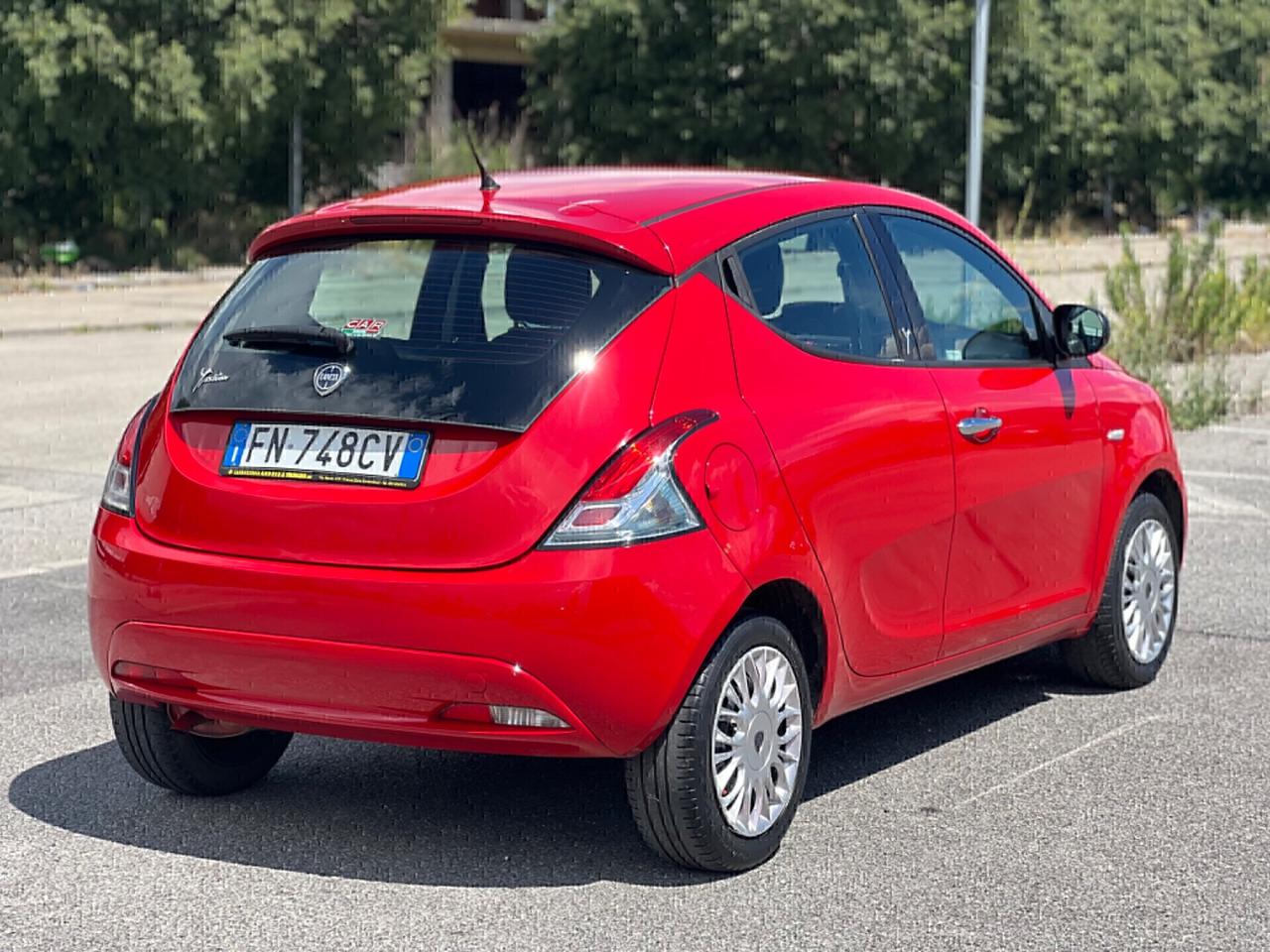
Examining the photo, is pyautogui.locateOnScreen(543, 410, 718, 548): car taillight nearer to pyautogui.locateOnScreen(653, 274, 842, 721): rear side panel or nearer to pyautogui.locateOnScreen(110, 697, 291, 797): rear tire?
pyautogui.locateOnScreen(653, 274, 842, 721): rear side panel

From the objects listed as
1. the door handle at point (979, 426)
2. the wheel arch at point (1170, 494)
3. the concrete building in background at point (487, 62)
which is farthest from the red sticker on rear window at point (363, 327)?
the concrete building in background at point (487, 62)

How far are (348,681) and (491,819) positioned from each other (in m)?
0.87

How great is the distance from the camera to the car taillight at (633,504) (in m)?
4.57

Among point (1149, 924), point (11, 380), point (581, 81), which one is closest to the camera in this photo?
point (1149, 924)

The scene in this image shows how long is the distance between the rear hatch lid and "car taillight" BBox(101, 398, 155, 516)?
0.06 m

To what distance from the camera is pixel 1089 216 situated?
5450 centimetres

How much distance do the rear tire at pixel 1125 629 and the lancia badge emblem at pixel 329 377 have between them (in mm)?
2895

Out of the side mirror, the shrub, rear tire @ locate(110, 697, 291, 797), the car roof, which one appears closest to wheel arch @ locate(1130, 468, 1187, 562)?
the side mirror

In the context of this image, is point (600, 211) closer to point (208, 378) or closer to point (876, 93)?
point (208, 378)

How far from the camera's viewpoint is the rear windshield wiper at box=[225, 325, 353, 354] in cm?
488

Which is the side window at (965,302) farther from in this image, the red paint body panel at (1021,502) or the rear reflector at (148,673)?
the rear reflector at (148,673)

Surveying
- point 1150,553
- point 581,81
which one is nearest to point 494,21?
point 581,81

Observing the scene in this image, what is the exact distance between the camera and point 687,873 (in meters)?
4.92

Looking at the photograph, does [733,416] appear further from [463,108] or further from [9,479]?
[463,108]
